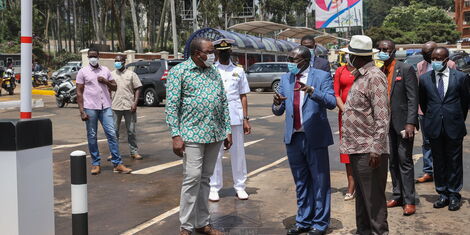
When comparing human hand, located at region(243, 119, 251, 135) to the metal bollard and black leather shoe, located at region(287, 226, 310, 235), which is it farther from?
the metal bollard

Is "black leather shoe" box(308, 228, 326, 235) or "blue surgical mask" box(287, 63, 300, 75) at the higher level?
"blue surgical mask" box(287, 63, 300, 75)

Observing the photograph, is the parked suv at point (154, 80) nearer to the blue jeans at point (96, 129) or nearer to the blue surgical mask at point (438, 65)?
the blue jeans at point (96, 129)

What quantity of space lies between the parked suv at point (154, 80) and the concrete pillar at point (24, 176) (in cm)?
1642

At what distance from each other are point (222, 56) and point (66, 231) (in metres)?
2.65

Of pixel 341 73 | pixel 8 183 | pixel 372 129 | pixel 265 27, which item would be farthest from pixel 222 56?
pixel 265 27

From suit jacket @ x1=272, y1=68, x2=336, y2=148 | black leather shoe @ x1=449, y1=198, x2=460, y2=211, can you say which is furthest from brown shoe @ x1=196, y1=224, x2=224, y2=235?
black leather shoe @ x1=449, y1=198, x2=460, y2=211

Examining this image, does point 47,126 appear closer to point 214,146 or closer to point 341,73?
point 214,146

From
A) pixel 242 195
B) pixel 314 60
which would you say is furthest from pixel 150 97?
pixel 314 60

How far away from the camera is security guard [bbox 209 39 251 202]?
6.64 meters

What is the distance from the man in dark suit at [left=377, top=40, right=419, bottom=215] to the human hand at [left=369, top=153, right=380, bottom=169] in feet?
4.44

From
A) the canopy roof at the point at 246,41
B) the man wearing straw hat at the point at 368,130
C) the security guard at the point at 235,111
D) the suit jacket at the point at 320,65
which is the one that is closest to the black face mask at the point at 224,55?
the security guard at the point at 235,111

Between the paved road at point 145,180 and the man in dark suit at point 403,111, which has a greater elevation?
the man in dark suit at point 403,111

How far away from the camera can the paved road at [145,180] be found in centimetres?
598

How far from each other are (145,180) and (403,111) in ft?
12.7
